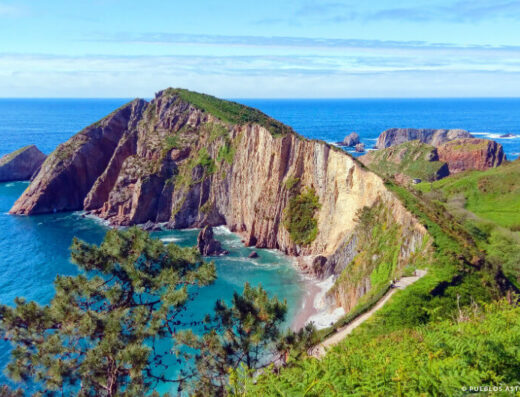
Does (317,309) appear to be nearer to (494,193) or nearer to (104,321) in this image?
(104,321)

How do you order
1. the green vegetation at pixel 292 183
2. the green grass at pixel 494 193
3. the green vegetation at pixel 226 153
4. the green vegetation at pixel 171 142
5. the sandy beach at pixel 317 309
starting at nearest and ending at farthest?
the sandy beach at pixel 317 309
the green grass at pixel 494 193
the green vegetation at pixel 292 183
the green vegetation at pixel 226 153
the green vegetation at pixel 171 142

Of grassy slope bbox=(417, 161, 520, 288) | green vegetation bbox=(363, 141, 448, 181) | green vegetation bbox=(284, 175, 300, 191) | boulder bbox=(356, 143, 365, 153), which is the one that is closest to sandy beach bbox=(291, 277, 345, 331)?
green vegetation bbox=(284, 175, 300, 191)

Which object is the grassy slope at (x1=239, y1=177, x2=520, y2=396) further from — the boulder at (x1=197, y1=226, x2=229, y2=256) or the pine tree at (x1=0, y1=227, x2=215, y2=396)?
the boulder at (x1=197, y1=226, x2=229, y2=256)

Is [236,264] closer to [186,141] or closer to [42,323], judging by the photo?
[186,141]

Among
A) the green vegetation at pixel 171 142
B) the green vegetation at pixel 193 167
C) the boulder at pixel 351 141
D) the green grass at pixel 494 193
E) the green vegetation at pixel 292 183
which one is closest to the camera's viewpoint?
the green grass at pixel 494 193

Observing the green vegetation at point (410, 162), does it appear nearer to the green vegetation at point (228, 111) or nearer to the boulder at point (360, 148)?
the boulder at point (360, 148)

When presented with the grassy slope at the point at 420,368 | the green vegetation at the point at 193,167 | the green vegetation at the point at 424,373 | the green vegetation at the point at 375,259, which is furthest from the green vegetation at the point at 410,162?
the green vegetation at the point at 424,373

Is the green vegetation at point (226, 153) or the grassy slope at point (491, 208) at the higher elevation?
the green vegetation at point (226, 153)
